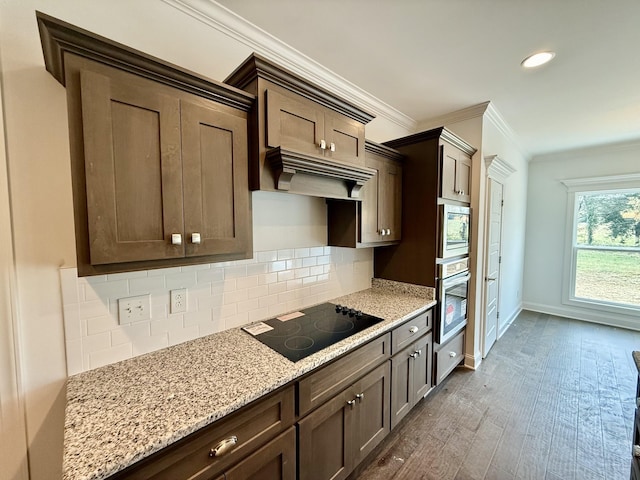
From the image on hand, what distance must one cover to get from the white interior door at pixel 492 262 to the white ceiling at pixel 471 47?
2.98 feet

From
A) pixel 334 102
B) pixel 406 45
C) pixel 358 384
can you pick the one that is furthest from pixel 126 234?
pixel 406 45

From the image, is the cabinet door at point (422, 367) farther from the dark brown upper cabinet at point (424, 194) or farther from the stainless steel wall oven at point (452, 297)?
the dark brown upper cabinet at point (424, 194)

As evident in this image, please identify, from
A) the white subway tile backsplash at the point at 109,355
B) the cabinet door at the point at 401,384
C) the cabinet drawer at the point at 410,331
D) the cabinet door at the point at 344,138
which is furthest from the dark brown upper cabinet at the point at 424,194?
the white subway tile backsplash at the point at 109,355

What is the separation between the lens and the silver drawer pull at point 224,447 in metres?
0.93

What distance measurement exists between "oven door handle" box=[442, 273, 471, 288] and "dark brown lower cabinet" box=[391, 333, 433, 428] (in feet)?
1.50

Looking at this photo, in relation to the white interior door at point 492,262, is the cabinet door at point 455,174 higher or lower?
higher

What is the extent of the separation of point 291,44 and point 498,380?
3500 millimetres

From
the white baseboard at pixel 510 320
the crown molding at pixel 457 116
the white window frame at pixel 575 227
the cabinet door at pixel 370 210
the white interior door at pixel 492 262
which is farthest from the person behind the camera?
the white window frame at pixel 575 227

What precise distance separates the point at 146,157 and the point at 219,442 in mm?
1096

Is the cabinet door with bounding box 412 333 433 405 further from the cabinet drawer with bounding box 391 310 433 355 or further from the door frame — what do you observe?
the door frame

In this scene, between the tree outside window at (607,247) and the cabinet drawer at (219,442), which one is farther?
the tree outside window at (607,247)

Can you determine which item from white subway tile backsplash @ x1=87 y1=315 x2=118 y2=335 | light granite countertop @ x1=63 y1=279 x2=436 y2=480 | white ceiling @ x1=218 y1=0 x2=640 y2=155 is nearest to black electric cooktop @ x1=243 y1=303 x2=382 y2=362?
light granite countertop @ x1=63 y1=279 x2=436 y2=480

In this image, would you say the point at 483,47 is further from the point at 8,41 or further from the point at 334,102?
the point at 8,41

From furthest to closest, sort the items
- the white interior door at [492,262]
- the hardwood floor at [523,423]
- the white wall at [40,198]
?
1. the white interior door at [492,262]
2. the hardwood floor at [523,423]
3. the white wall at [40,198]
